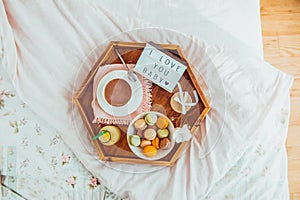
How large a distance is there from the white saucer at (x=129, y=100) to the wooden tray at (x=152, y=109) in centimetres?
4

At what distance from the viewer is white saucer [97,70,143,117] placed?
1.26 metres

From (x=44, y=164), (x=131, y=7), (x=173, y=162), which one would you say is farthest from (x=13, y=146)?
(x=131, y=7)

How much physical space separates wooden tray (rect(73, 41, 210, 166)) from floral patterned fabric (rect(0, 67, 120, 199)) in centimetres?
12

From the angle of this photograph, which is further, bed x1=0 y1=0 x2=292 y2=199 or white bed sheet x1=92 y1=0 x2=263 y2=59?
white bed sheet x1=92 y1=0 x2=263 y2=59

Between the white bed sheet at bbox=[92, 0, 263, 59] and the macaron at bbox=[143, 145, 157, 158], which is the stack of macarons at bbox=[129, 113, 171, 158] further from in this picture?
the white bed sheet at bbox=[92, 0, 263, 59]

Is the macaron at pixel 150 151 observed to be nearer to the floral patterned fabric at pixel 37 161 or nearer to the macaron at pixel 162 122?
the macaron at pixel 162 122

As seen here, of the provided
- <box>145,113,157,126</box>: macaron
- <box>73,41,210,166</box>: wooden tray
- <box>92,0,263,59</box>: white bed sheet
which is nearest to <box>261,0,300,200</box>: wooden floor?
<box>92,0,263,59</box>: white bed sheet

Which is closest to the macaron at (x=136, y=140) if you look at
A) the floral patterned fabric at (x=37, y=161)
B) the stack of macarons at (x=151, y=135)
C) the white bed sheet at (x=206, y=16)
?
the stack of macarons at (x=151, y=135)

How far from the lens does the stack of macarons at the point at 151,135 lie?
1.23 metres

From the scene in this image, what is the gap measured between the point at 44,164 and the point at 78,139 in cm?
14

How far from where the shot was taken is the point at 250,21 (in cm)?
145

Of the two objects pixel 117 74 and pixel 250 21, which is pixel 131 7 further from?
pixel 250 21

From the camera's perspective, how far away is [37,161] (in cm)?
132

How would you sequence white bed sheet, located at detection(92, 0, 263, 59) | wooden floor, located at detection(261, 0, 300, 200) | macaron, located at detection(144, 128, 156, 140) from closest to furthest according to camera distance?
macaron, located at detection(144, 128, 156, 140) < white bed sheet, located at detection(92, 0, 263, 59) < wooden floor, located at detection(261, 0, 300, 200)
